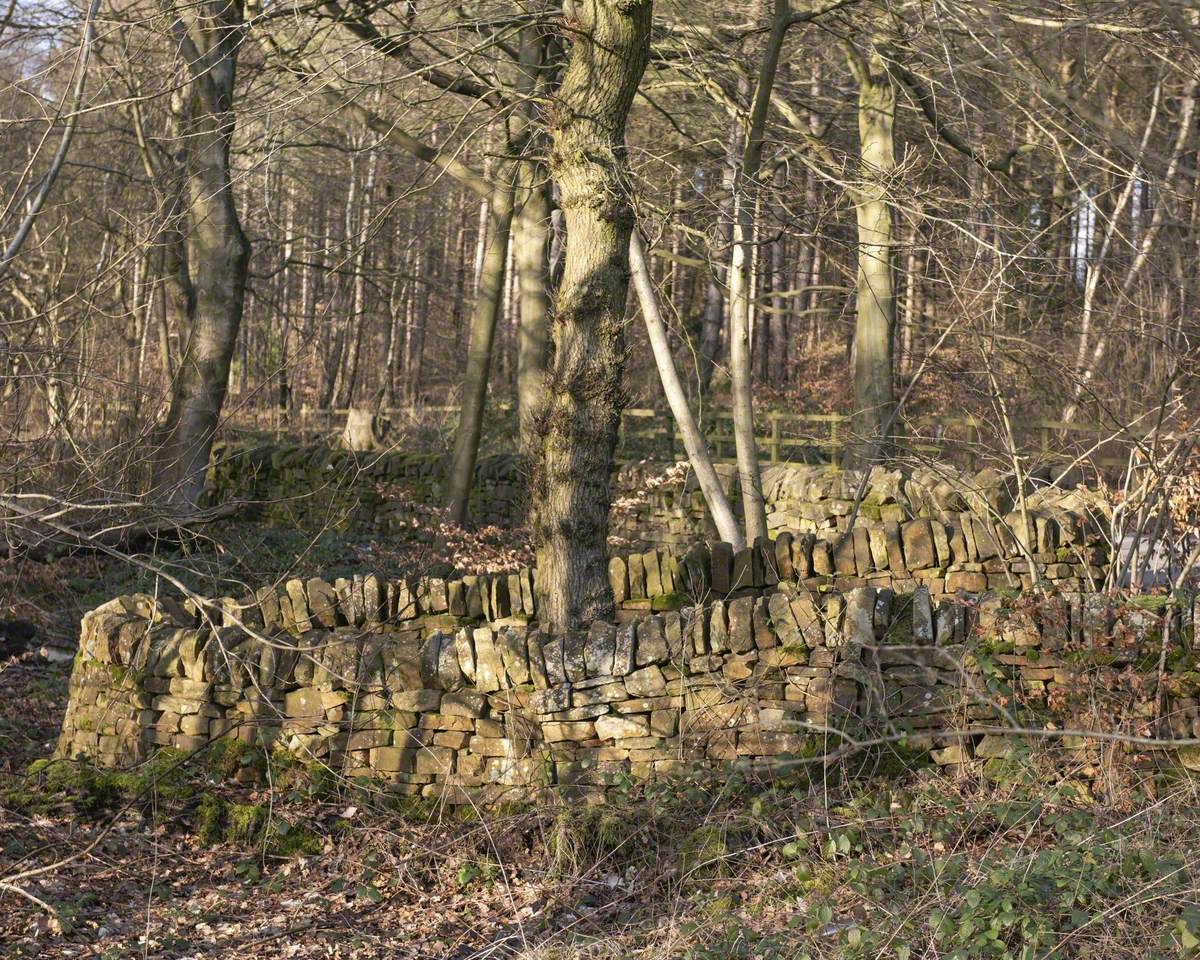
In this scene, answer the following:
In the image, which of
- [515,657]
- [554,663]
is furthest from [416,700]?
[554,663]

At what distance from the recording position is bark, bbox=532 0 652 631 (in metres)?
6.47

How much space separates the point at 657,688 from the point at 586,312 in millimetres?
2181

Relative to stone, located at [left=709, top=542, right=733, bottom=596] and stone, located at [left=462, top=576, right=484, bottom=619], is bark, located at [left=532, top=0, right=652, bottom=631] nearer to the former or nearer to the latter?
stone, located at [left=462, top=576, right=484, bottom=619]

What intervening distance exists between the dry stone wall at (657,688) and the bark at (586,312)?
0.97 meters

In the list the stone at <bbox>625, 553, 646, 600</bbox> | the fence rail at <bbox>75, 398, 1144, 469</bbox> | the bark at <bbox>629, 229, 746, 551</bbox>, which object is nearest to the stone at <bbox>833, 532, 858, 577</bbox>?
the bark at <bbox>629, 229, 746, 551</bbox>

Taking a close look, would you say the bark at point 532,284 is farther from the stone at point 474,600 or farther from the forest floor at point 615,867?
the forest floor at point 615,867

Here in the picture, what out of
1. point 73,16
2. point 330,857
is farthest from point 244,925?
point 73,16

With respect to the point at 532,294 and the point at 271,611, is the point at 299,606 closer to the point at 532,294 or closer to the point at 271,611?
the point at 271,611

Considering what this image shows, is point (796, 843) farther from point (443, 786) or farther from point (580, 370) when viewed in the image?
point (580, 370)

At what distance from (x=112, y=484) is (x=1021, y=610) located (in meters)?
4.69

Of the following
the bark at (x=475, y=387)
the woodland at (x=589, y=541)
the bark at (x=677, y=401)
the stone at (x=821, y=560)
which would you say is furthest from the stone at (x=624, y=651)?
the bark at (x=475, y=387)

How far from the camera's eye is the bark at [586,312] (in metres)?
6.47

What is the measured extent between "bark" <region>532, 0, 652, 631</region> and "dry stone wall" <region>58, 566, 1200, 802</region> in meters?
0.97

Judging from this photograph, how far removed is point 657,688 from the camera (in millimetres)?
5465
